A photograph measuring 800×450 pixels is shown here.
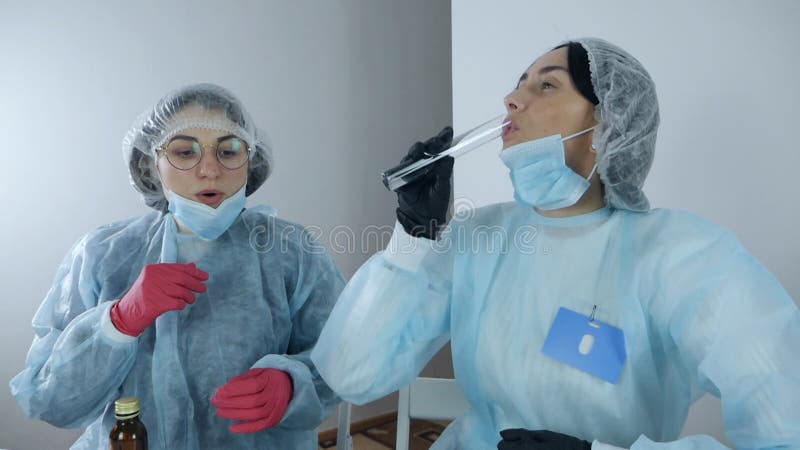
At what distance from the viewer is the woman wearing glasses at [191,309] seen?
1.07m

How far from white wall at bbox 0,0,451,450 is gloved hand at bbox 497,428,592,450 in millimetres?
1720

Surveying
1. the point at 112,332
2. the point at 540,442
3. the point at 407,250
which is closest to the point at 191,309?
the point at 112,332

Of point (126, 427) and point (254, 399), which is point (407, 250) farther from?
point (126, 427)

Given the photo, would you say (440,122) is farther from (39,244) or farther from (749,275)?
(749,275)

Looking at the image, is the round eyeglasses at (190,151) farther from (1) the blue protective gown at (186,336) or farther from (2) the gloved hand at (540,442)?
(2) the gloved hand at (540,442)

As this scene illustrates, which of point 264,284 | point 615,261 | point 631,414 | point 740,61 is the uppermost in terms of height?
point 740,61

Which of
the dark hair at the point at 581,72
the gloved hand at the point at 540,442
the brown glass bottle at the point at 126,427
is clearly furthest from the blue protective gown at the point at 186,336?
the dark hair at the point at 581,72

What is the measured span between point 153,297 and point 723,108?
1.37 m

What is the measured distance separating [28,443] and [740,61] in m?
2.47

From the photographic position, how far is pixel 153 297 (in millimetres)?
1031

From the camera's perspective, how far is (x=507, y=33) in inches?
71.6

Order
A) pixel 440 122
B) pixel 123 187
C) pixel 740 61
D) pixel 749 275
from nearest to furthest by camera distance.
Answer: pixel 749 275
pixel 740 61
pixel 123 187
pixel 440 122

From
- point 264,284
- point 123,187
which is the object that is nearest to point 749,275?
point 264,284

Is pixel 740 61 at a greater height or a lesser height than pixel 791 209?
greater
